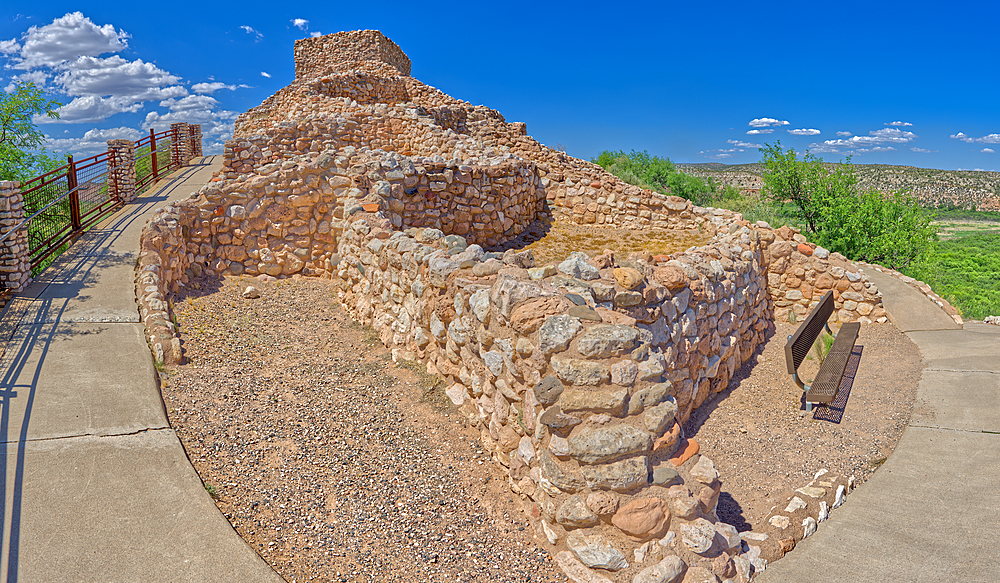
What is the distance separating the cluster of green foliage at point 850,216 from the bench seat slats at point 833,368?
7.49 meters

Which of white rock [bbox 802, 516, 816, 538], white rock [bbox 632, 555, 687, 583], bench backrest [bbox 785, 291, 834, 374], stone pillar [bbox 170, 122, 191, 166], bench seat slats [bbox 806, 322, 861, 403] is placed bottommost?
white rock [bbox 802, 516, 816, 538]

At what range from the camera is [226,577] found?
363 cm

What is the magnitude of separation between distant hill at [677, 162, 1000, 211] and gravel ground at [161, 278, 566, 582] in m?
59.2

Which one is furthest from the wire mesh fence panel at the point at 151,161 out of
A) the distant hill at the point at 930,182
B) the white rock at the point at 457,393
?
the distant hill at the point at 930,182

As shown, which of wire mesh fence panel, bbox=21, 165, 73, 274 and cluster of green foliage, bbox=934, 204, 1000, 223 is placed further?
cluster of green foliage, bbox=934, 204, 1000, 223

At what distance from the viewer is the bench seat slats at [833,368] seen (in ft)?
21.7

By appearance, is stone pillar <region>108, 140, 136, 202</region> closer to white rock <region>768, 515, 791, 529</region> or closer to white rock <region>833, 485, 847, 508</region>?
white rock <region>768, 515, 791, 529</region>

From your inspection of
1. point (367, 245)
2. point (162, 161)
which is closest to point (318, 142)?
point (367, 245)

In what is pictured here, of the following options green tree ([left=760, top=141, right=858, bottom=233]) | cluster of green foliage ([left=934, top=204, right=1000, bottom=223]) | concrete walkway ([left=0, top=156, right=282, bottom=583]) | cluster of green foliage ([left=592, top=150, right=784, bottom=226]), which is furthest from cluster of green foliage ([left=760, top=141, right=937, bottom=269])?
cluster of green foliage ([left=934, top=204, right=1000, bottom=223])

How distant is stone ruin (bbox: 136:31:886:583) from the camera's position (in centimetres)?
386

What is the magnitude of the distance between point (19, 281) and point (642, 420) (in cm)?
843

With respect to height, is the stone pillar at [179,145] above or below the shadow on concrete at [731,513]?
above

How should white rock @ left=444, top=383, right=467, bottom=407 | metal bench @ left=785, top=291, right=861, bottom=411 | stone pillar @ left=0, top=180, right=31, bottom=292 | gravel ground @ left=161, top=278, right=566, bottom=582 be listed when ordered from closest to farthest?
gravel ground @ left=161, top=278, right=566, bottom=582, white rock @ left=444, top=383, right=467, bottom=407, metal bench @ left=785, top=291, right=861, bottom=411, stone pillar @ left=0, top=180, right=31, bottom=292

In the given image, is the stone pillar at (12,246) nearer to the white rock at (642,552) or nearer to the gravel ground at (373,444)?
the gravel ground at (373,444)
